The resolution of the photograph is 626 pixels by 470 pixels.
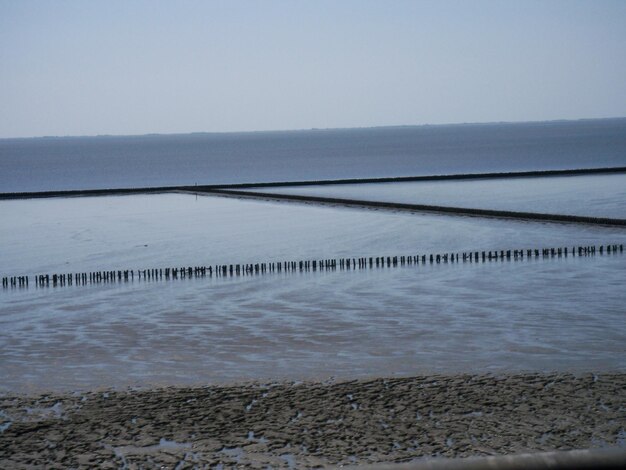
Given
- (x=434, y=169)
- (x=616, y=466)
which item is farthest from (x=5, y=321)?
(x=434, y=169)

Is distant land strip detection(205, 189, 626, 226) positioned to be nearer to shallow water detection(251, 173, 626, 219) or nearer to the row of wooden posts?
shallow water detection(251, 173, 626, 219)

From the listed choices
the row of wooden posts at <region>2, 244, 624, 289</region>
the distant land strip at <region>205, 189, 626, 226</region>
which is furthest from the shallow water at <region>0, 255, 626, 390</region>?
the distant land strip at <region>205, 189, 626, 226</region>

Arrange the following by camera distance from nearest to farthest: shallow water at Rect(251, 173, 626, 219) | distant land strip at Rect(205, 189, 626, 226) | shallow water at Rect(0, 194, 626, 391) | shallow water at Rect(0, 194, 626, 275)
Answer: shallow water at Rect(0, 194, 626, 391) → shallow water at Rect(0, 194, 626, 275) → distant land strip at Rect(205, 189, 626, 226) → shallow water at Rect(251, 173, 626, 219)

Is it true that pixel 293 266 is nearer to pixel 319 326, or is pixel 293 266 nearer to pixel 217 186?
pixel 319 326

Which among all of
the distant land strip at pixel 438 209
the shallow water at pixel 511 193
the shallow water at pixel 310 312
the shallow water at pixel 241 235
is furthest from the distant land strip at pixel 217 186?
the shallow water at pixel 310 312

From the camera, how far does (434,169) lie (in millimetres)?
185750

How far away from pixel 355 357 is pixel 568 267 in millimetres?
26099

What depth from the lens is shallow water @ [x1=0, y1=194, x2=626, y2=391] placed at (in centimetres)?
2891

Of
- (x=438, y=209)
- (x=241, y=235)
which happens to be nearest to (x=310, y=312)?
(x=241, y=235)

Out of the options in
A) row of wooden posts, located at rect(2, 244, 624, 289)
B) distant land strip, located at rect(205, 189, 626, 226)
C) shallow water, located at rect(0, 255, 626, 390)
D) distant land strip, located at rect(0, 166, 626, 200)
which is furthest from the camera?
distant land strip, located at rect(0, 166, 626, 200)

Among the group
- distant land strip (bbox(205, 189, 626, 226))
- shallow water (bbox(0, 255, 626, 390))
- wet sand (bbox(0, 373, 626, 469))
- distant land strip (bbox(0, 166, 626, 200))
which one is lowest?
shallow water (bbox(0, 255, 626, 390))

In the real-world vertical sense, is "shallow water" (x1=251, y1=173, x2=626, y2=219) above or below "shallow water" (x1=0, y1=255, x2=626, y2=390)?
above

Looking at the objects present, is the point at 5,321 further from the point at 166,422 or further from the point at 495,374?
the point at 495,374

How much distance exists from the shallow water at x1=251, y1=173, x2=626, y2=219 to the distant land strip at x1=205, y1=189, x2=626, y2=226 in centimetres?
607
